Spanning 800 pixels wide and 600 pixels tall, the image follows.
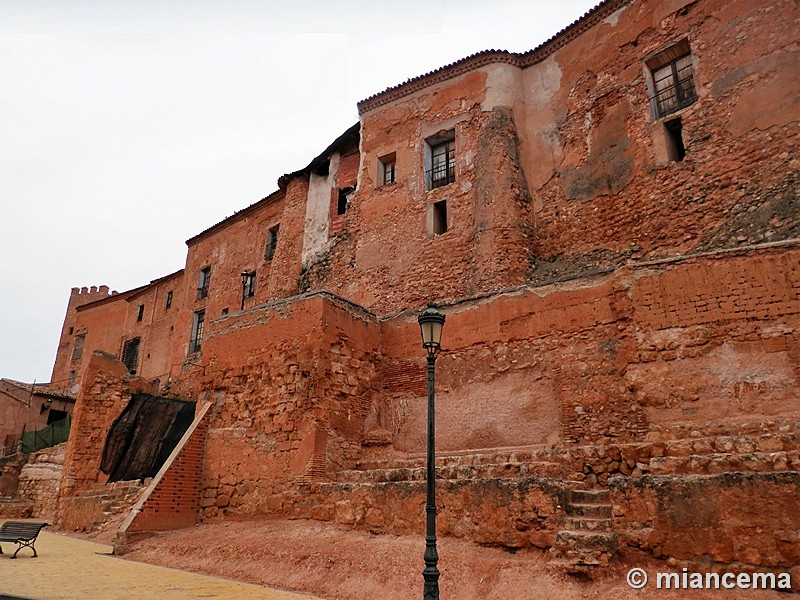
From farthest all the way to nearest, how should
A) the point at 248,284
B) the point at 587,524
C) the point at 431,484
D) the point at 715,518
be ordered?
the point at 248,284, the point at 587,524, the point at 431,484, the point at 715,518

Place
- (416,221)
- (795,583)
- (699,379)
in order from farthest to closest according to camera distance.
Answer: (416,221)
(699,379)
(795,583)

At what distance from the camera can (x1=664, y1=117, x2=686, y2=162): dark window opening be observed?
43.5 feet

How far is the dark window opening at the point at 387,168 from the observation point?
58.8 ft

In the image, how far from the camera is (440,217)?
1648cm

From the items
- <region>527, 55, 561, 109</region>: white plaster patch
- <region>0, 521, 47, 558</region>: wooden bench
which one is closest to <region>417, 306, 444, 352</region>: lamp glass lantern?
<region>0, 521, 47, 558</region>: wooden bench

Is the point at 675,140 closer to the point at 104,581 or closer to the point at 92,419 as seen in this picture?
the point at 104,581

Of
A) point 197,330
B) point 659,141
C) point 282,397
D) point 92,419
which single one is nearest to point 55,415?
point 197,330

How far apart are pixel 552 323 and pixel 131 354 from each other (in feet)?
92.4

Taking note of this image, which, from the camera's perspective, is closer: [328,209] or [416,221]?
[416,221]

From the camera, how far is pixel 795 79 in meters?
11.4

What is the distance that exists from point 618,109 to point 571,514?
1110cm

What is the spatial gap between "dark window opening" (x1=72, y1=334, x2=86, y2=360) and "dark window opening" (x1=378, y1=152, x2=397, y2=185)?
26.5 meters

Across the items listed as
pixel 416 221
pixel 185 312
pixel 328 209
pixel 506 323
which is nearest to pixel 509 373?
pixel 506 323

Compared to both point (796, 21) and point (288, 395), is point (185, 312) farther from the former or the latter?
point (796, 21)
